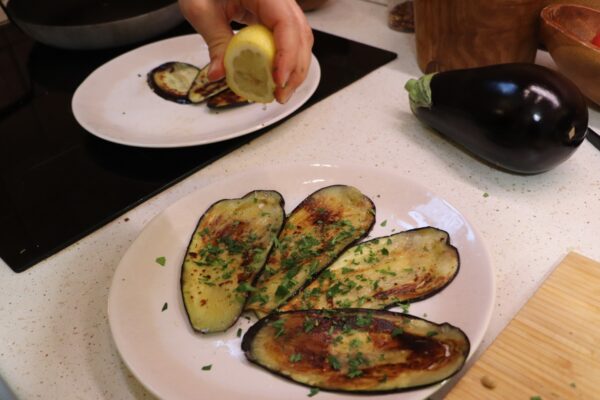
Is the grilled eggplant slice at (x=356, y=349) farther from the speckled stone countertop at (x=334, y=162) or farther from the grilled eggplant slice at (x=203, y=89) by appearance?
the grilled eggplant slice at (x=203, y=89)

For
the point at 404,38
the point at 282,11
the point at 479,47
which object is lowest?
the point at 404,38

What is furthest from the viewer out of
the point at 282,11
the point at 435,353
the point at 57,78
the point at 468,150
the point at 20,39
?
the point at 20,39

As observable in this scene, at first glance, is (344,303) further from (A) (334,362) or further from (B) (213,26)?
(B) (213,26)

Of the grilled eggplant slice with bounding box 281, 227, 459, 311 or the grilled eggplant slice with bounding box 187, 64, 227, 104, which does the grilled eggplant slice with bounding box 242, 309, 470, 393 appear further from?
the grilled eggplant slice with bounding box 187, 64, 227, 104

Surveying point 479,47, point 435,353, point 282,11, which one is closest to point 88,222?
point 282,11

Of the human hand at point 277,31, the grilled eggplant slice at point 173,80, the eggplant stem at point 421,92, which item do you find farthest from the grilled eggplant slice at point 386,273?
the grilled eggplant slice at point 173,80

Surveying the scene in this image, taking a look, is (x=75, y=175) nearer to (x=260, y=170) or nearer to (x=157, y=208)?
(x=157, y=208)

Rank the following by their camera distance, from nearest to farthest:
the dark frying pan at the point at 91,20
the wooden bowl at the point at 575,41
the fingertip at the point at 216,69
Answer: the fingertip at the point at 216,69 → the wooden bowl at the point at 575,41 → the dark frying pan at the point at 91,20
